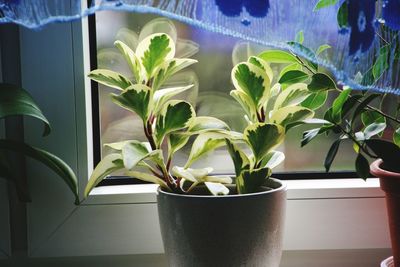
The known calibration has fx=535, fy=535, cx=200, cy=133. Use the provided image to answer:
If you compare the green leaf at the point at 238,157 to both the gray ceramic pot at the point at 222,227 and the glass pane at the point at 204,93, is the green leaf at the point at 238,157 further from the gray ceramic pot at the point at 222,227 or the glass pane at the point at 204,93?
the glass pane at the point at 204,93

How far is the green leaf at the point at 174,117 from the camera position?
2.25 ft

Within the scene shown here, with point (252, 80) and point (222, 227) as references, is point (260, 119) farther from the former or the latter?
point (222, 227)

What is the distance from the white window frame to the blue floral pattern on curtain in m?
0.19

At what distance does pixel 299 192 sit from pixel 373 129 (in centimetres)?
17

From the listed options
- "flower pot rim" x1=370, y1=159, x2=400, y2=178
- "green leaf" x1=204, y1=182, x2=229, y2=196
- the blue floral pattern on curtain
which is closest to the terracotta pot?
"flower pot rim" x1=370, y1=159, x2=400, y2=178

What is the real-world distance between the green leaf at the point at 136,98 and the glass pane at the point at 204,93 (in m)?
0.23

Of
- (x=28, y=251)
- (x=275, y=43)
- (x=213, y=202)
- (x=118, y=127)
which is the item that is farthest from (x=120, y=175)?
(x=275, y=43)

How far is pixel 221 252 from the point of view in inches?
25.8

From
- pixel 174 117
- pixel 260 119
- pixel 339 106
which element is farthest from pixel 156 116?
pixel 339 106

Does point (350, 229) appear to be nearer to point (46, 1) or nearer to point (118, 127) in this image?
point (118, 127)

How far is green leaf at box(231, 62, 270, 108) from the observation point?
0.70 m

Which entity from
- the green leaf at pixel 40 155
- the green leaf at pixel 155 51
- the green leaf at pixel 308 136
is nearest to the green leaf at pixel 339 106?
the green leaf at pixel 308 136

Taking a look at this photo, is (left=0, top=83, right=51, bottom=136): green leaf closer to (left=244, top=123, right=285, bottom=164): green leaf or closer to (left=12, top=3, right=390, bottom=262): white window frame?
(left=12, top=3, right=390, bottom=262): white window frame

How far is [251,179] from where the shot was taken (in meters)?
0.68
